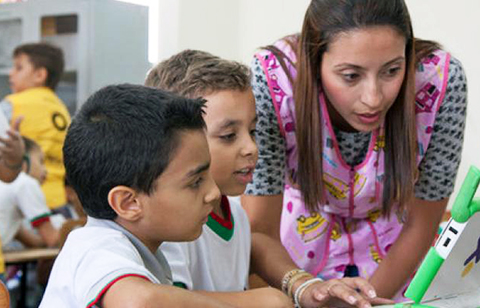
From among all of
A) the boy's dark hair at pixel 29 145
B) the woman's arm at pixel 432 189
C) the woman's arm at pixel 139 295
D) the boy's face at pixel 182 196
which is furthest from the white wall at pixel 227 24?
the woman's arm at pixel 139 295

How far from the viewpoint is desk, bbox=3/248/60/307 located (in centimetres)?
305

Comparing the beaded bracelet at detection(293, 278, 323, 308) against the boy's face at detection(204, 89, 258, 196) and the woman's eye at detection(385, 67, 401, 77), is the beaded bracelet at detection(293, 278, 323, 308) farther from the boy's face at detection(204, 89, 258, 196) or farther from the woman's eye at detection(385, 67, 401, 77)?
the woman's eye at detection(385, 67, 401, 77)

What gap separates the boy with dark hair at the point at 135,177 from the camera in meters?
0.81

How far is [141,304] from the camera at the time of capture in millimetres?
714

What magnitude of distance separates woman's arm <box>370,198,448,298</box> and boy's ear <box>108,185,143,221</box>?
0.77m

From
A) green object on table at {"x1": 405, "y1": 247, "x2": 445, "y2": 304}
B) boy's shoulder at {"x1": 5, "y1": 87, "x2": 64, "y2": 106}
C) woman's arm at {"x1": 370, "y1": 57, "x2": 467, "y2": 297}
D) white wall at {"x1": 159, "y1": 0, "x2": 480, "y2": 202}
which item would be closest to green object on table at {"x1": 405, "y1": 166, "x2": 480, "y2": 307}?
green object on table at {"x1": 405, "y1": 247, "x2": 445, "y2": 304}

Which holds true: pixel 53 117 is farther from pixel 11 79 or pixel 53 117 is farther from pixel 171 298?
pixel 171 298

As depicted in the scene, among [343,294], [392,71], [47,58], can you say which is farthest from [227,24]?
[343,294]

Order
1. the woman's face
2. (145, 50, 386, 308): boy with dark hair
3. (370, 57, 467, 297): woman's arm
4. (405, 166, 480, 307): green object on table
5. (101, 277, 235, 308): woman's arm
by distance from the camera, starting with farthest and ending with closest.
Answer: (370, 57, 467, 297): woman's arm
the woman's face
(145, 50, 386, 308): boy with dark hair
(405, 166, 480, 307): green object on table
(101, 277, 235, 308): woman's arm

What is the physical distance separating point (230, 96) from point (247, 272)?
32 centimetres

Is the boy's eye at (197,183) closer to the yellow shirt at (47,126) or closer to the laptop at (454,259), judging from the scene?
the laptop at (454,259)

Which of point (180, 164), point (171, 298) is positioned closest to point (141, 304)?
point (171, 298)

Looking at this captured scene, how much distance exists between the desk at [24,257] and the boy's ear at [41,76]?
795 millimetres

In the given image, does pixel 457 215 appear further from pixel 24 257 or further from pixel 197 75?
pixel 24 257
